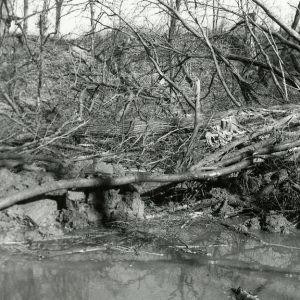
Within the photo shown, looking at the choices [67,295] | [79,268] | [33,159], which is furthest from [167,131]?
[67,295]

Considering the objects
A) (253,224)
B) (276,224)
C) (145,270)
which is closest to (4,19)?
(253,224)

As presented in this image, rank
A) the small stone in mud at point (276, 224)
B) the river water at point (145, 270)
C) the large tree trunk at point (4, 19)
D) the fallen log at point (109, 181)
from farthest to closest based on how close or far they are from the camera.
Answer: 1. the large tree trunk at point (4, 19)
2. the small stone in mud at point (276, 224)
3. the fallen log at point (109, 181)
4. the river water at point (145, 270)

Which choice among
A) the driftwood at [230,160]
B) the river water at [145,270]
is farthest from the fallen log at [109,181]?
the river water at [145,270]

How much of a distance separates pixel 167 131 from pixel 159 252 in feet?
7.31

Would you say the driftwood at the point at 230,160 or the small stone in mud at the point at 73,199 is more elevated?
the driftwood at the point at 230,160

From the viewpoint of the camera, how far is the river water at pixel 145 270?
353cm

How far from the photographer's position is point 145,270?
393 centimetres

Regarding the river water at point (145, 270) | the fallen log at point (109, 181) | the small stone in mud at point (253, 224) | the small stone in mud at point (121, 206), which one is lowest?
the river water at point (145, 270)

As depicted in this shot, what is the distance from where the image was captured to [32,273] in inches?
146

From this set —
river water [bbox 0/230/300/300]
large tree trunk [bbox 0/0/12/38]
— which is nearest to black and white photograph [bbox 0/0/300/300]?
river water [bbox 0/230/300/300]

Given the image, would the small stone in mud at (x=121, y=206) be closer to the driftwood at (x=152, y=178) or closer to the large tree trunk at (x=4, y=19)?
the driftwood at (x=152, y=178)

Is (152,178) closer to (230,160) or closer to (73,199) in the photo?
(73,199)

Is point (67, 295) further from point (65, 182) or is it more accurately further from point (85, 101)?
point (85, 101)

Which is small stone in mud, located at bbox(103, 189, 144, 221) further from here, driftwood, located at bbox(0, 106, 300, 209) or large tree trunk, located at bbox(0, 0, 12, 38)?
large tree trunk, located at bbox(0, 0, 12, 38)
